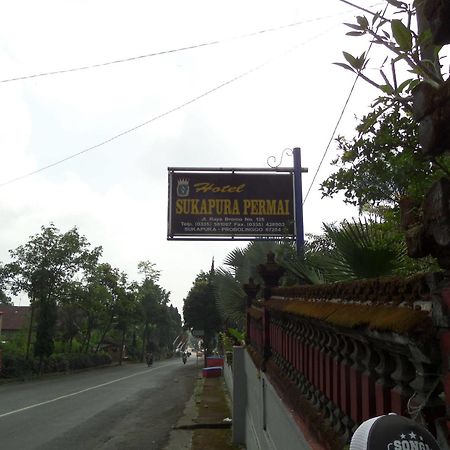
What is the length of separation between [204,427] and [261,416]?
16.6 ft

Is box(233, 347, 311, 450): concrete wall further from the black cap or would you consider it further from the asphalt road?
the asphalt road

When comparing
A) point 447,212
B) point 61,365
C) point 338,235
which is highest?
point 338,235

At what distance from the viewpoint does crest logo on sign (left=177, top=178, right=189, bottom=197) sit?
38.7 ft

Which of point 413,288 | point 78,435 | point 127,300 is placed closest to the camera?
point 413,288

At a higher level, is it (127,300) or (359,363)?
(127,300)

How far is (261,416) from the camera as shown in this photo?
17.8 ft

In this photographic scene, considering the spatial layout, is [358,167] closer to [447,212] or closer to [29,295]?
[447,212]

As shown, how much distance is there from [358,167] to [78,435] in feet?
25.4

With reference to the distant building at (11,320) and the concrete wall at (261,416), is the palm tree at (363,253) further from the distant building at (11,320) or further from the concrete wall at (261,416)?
the distant building at (11,320)

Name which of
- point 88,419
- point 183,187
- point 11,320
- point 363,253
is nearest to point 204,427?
Answer: point 88,419

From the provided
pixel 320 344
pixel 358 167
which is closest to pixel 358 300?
pixel 320 344

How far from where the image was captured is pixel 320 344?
2.79 meters

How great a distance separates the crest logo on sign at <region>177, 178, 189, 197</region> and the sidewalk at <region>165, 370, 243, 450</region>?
5.14 metres

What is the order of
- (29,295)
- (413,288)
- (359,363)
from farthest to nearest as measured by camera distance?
(29,295), (359,363), (413,288)
